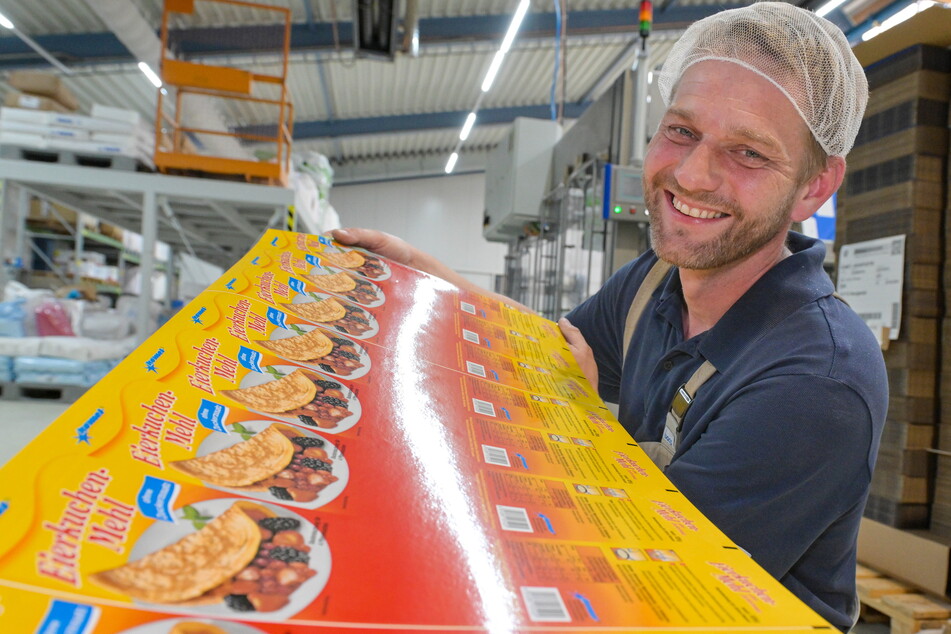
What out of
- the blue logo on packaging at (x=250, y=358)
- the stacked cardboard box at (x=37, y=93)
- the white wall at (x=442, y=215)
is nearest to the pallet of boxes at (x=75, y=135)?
the stacked cardboard box at (x=37, y=93)

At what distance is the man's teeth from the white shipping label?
1.64 metres

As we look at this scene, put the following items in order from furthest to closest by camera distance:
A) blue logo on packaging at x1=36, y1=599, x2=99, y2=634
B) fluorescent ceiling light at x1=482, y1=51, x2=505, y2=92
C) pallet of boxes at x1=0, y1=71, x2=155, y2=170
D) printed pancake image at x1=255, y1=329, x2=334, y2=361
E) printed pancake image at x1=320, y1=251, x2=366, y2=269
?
fluorescent ceiling light at x1=482, y1=51, x2=505, y2=92 → pallet of boxes at x1=0, y1=71, x2=155, y2=170 → printed pancake image at x1=320, y1=251, x2=366, y2=269 → printed pancake image at x1=255, y1=329, x2=334, y2=361 → blue logo on packaging at x1=36, y1=599, x2=99, y2=634

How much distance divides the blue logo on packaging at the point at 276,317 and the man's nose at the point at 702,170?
77 centimetres

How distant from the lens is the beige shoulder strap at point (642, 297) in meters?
1.51

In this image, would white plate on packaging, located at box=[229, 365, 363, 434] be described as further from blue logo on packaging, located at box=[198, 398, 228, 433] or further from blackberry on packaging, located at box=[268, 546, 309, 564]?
blackberry on packaging, located at box=[268, 546, 309, 564]

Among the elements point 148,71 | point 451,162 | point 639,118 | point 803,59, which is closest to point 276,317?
point 803,59

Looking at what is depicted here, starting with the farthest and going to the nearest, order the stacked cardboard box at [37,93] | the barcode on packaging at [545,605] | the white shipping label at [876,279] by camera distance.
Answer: the stacked cardboard box at [37,93], the white shipping label at [876,279], the barcode on packaging at [545,605]

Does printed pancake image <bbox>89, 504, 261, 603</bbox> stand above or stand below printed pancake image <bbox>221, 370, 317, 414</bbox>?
below

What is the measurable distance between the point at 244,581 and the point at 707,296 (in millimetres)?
1081

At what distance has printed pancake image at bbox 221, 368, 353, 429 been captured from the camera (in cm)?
81

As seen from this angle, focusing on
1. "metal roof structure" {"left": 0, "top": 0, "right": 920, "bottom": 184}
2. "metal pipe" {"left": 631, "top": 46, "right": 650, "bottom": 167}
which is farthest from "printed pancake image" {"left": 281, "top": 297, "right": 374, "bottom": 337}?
"metal roof structure" {"left": 0, "top": 0, "right": 920, "bottom": 184}

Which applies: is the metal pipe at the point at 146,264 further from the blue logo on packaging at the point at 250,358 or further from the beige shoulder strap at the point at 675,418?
the beige shoulder strap at the point at 675,418

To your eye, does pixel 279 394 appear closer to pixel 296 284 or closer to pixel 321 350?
pixel 321 350

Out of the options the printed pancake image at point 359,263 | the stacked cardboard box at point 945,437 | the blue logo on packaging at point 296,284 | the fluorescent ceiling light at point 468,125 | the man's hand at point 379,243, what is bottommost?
the stacked cardboard box at point 945,437
